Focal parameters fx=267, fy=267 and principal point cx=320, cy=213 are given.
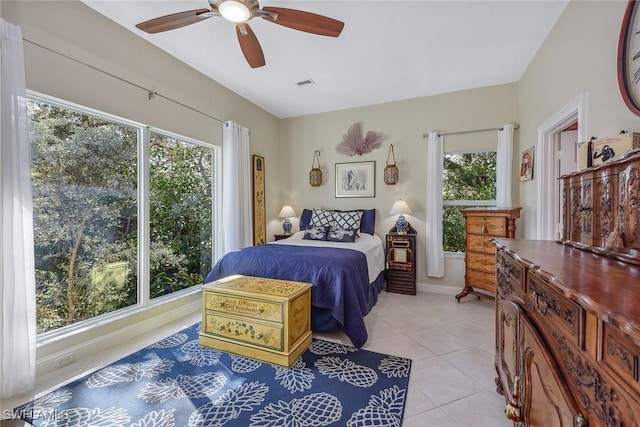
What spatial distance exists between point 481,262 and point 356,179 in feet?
6.84

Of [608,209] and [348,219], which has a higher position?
[608,209]

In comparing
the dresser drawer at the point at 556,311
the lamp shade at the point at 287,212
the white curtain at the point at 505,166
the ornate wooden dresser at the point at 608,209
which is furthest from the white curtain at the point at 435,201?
the dresser drawer at the point at 556,311

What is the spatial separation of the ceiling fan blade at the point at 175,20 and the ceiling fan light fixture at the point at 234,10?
116 millimetres

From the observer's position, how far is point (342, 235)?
143 inches

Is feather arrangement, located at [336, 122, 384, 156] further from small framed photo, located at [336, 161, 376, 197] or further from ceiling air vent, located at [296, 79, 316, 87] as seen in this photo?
ceiling air vent, located at [296, 79, 316, 87]

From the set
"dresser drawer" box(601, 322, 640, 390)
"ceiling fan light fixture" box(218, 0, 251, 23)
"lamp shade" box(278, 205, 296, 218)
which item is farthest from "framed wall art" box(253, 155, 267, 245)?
"dresser drawer" box(601, 322, 640, 390)

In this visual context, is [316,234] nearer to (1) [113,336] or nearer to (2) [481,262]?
(2) [481,262]

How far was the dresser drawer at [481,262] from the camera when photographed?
3.12 meters

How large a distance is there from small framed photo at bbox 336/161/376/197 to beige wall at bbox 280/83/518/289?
8 centimetres

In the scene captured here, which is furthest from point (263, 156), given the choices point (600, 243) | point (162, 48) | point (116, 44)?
point (600, 243)

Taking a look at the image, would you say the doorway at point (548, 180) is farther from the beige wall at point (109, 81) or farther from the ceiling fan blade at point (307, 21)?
the beige wall at point (109, 81)

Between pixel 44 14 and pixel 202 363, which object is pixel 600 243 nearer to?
pixel 202 363

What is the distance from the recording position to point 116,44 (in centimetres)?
238

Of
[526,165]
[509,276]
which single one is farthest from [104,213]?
[526,165]
